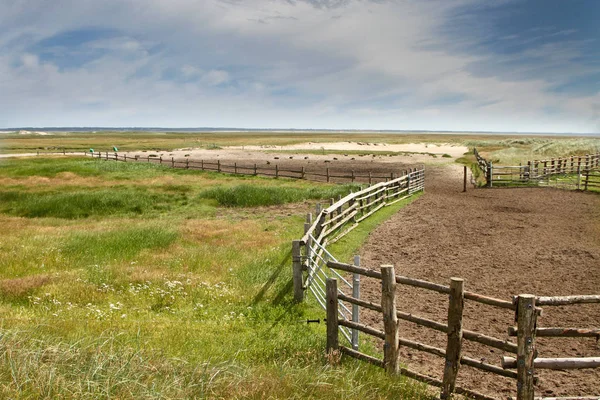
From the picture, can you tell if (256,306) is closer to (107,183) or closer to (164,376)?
(164,376)

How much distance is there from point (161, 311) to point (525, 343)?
7.05 m

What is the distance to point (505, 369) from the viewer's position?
5895 millimetres

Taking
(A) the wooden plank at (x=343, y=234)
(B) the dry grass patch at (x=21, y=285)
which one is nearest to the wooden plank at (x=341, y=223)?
(A) the wooden plank at (x=343, y=234)

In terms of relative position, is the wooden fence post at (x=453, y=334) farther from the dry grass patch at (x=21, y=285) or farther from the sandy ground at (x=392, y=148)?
the sandy ground at (x=392, y=148)

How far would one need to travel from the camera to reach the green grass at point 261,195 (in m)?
27.8

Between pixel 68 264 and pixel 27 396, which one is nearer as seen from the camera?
pixel 27 396

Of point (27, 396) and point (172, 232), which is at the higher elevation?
point (27, 396)

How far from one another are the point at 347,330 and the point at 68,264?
920 cm

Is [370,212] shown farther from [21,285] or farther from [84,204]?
[84,204]

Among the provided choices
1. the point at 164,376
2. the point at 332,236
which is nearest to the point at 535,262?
the point at 332,236

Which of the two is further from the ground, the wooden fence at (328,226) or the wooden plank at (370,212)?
the wooden fence at (328,226)

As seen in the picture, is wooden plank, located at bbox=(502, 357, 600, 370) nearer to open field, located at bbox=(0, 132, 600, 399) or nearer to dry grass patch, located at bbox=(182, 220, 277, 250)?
open field, located at bbox=(0, 132, 600, 399)

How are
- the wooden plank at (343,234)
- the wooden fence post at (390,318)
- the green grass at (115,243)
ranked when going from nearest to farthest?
1. the wooden fence post at (390,318)
2. the green grass at (115,243)
3. the wooden plank at (343,234)

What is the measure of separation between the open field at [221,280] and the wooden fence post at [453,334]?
1.34 ft
